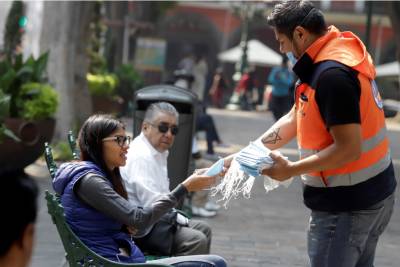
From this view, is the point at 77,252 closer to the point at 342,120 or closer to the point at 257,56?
the point at 342,120

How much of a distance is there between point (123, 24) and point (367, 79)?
79.6 feet

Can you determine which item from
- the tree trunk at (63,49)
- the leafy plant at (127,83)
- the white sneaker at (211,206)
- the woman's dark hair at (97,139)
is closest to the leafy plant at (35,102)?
the tree trunk at (63,49)

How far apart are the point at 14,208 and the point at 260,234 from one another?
5.85 metres

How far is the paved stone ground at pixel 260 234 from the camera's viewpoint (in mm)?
6875

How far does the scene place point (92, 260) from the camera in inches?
151

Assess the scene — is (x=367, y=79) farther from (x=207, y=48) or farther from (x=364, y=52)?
(x=207, y=48)

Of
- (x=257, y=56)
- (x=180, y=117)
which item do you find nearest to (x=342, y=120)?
(x=180, y=117)

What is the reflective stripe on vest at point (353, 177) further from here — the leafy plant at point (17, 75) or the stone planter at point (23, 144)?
the leafy plant at point (17, 75)

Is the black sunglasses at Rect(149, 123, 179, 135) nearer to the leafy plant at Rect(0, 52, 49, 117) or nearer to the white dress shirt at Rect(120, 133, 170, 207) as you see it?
the white dress shirt at Rect(120, 133, 170, 207)

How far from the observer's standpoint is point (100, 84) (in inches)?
781

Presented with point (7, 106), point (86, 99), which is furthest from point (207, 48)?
point (7, 106)

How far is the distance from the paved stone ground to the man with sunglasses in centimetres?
137

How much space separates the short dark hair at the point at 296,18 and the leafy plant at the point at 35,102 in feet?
23.3

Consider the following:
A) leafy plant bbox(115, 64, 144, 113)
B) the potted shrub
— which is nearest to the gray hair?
Result: the potted shrub
